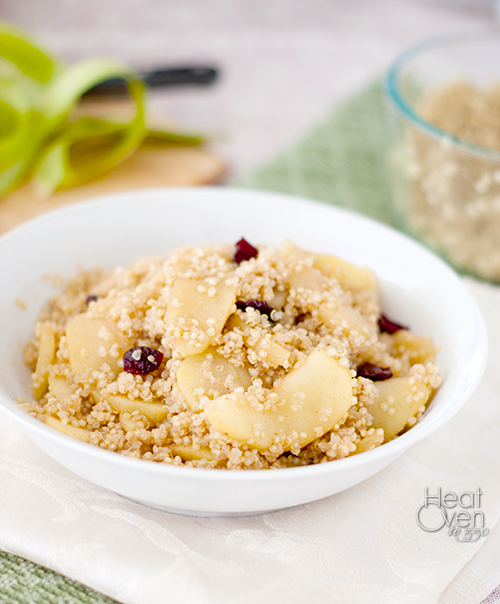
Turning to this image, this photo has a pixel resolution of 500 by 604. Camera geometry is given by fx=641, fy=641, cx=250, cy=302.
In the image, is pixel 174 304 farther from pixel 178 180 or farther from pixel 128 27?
pixel 128 27

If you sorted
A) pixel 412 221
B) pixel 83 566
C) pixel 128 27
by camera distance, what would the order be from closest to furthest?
1. pixel 83 566
2. pixel 412 221
3. pixel 128 27

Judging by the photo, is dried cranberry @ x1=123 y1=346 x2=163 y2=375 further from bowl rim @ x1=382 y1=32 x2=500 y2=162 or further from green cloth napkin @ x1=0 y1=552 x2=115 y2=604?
bowl rim @ x1=382 y1=32 x2=500 y2=162

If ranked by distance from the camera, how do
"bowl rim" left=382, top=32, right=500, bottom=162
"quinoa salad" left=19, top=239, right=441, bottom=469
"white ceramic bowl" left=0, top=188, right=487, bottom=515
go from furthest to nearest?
1. "bowl rim" left=382, top=32, right=500, bottom=162
2. "quinoa salad" left=19, top=239, right=441, bottom=469
3. "white ceramic bowl" left=0, top=188, right=487, bottom=515

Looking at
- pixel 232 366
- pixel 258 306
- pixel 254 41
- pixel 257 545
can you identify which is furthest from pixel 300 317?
pixel 254 41

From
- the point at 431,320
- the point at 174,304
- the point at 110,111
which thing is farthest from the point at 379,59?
the point at 174,304

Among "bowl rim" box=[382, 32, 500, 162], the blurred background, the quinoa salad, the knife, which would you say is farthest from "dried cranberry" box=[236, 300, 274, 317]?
the blurred background
